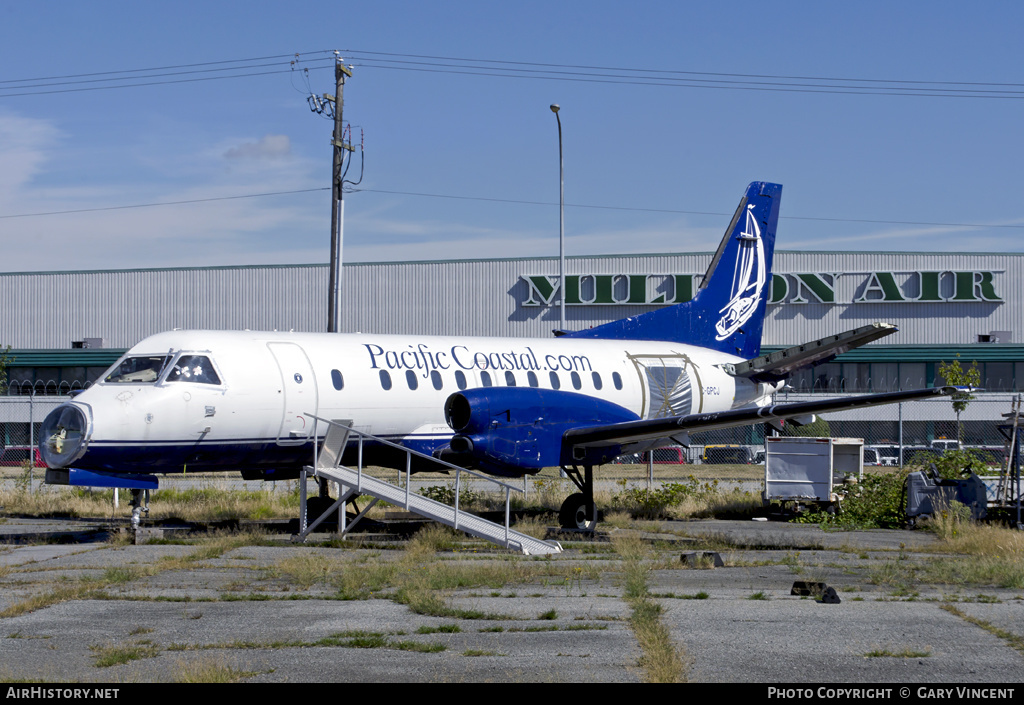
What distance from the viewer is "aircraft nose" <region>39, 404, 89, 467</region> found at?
14698 mm

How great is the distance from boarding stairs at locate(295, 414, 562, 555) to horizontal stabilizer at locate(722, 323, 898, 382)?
6.85 m

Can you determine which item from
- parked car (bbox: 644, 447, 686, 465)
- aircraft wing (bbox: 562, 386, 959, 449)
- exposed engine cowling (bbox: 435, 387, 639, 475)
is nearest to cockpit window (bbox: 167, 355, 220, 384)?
exposed engine cowling (bbox: 435, 387, 639, 475)

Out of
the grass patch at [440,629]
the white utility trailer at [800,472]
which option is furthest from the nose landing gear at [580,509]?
the grass patch at [440,629]

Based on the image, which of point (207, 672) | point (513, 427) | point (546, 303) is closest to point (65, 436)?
point (513, 427)

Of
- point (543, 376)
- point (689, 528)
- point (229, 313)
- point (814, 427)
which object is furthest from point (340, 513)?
point (229, 313)

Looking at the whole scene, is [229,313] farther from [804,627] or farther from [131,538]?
[804,627]

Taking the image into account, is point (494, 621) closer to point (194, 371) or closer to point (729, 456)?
point (194, 371)

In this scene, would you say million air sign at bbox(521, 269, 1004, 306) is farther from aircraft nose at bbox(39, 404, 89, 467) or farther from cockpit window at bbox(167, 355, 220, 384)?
aircraft nose at bbox(39, 404, 89, 467)

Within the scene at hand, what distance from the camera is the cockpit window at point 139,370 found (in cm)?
1574

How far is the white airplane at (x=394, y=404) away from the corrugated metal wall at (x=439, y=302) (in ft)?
100

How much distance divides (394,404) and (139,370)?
4.12 metres

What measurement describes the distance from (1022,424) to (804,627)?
1100cm

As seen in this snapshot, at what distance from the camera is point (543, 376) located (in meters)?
19.8

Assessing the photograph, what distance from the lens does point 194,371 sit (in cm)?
1585
